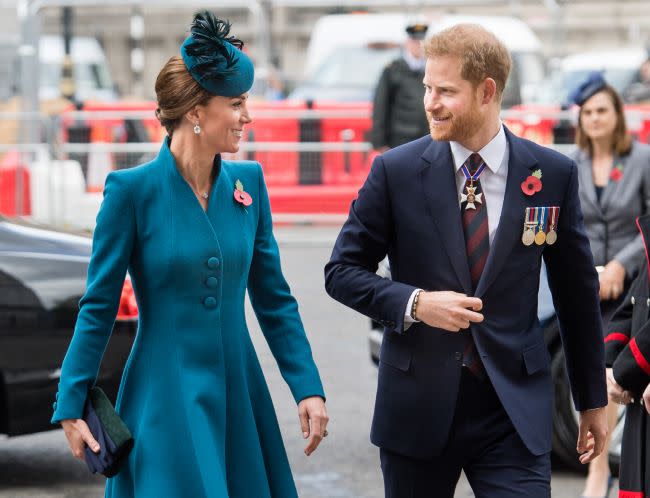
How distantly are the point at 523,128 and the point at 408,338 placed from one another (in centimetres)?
1168

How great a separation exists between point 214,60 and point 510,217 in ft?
2.92

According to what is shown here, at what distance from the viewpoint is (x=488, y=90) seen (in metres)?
4.03

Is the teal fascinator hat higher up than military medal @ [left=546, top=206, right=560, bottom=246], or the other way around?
the teal fascinator hat

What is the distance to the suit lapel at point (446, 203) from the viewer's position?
3994 mm

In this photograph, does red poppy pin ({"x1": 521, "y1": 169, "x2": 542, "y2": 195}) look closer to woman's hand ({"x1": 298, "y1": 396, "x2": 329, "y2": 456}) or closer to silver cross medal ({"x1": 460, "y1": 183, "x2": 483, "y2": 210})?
silver cross medal ({"x1": 460, "y1": 183, "x2": 483, "y2": 210})

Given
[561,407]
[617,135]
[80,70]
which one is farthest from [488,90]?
[80,70]

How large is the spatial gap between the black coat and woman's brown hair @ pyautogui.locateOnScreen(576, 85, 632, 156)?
5.48 m

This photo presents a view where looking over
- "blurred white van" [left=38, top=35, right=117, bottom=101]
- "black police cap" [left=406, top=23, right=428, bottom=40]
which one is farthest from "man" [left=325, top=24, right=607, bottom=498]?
"blurred white van" [left=38, top=35, right=117, bottom=101]

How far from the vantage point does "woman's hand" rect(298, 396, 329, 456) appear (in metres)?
4.06

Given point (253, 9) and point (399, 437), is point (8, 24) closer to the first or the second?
point (253, 9)

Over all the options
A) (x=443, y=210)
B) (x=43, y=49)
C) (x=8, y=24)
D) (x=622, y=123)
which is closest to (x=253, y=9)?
(x=8, y=24)

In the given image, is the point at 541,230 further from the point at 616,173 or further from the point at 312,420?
the point at 616,173

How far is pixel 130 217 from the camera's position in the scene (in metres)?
3.93

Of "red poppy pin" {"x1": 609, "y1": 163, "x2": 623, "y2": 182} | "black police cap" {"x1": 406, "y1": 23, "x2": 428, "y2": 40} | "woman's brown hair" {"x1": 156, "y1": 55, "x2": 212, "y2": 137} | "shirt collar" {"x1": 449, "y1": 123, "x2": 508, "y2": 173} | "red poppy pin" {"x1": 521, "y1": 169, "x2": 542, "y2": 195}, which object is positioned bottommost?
"red poppy pin" {"x1": 609, "y1": 163, "x2": 623, "y2": 182}
